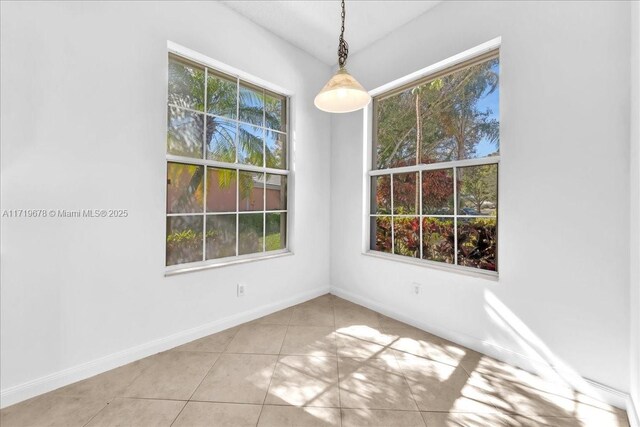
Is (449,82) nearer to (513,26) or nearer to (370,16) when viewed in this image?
(513,26)

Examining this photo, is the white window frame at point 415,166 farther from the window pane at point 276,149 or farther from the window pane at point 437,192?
the window pane at point 276,149

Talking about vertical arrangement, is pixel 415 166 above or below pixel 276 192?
above

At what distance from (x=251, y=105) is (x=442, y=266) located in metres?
2.69

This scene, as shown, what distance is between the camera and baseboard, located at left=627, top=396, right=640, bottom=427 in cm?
142

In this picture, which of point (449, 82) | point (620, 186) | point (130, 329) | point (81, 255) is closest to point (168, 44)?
point (81, 255)

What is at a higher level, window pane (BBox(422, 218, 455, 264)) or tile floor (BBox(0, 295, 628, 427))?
window pane (BBox(422, 218, 455, 264))

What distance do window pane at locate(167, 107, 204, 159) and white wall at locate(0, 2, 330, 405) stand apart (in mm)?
164

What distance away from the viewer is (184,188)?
243 centimetres

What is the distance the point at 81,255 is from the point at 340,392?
2.05 m

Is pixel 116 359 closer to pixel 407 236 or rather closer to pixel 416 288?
pixel 416 288

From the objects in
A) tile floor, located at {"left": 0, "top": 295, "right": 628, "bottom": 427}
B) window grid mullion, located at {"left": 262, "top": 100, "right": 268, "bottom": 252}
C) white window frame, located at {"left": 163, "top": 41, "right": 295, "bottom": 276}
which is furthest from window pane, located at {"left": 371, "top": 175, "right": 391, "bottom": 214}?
tile floor, located at {"left": 0, "top": 295, "right": 628, "bottom": 427}

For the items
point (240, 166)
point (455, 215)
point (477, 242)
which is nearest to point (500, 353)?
point (477, 242)

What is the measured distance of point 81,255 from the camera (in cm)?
184

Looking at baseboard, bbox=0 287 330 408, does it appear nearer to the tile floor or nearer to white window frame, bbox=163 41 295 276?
the tile floor
